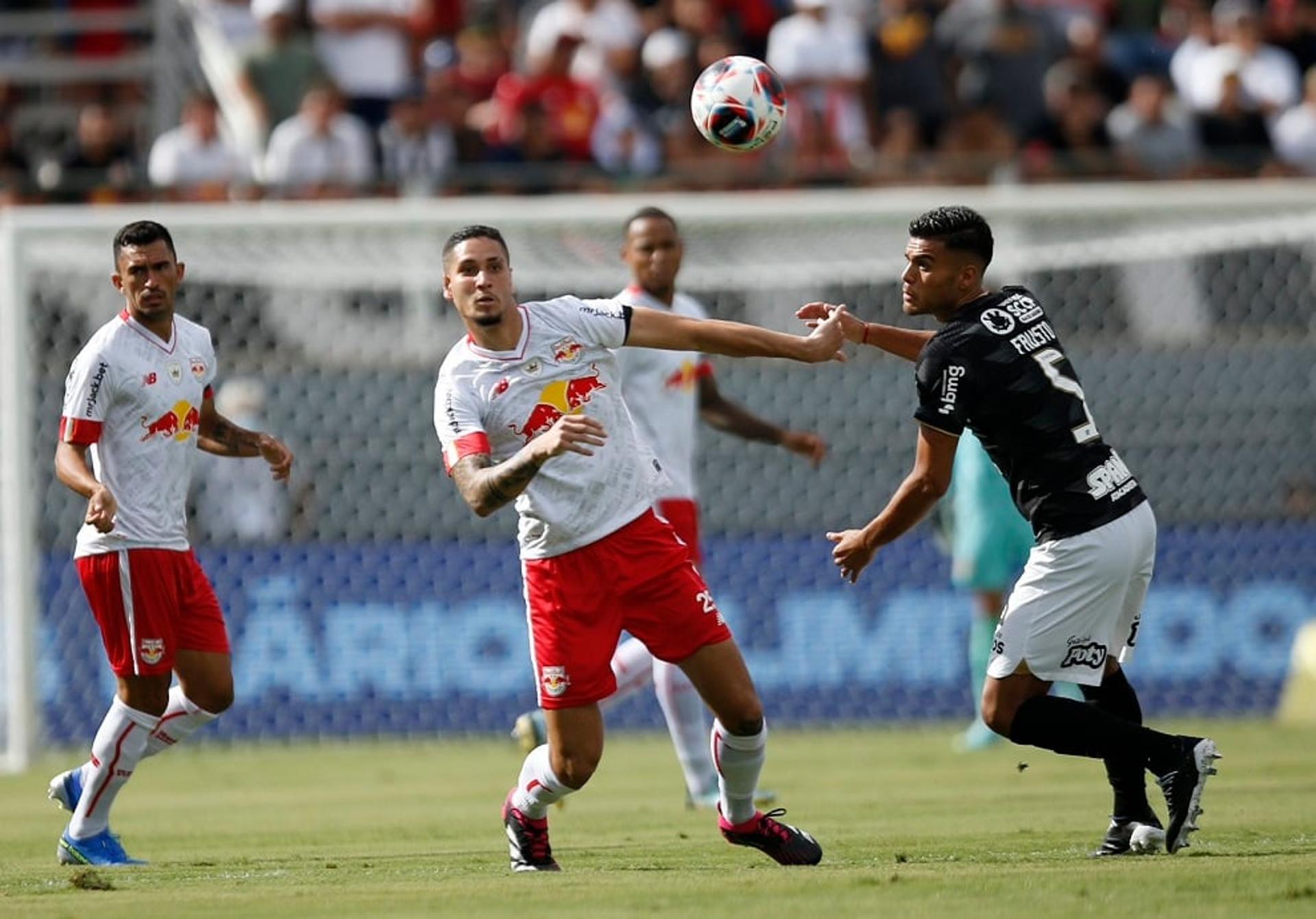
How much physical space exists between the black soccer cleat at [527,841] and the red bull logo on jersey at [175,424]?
231cm

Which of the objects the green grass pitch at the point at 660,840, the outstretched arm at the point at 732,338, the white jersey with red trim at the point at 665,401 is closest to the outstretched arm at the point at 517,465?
the outstretched arm at the point at 732,338

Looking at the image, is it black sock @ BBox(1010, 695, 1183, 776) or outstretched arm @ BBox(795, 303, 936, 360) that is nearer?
black sock @ BBox(1010, 695, 1183, 776)

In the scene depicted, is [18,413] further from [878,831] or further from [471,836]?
[878,831]

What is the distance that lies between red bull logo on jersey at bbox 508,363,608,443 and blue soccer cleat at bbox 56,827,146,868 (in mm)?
2597

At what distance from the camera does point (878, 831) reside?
30.9 feet

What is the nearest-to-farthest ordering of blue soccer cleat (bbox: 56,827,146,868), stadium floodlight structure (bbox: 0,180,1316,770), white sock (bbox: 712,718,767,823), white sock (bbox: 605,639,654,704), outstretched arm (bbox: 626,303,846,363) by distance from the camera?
outstretched arm (bbox: 626,303,846,363), white sock (bbox: 712,718,767,823), blue soccer cleat (bbox: 56,827,146,868), white sock (bbox: 605,639,654,704), stadium floodlight structure (bbox: 0,180,1316,770)

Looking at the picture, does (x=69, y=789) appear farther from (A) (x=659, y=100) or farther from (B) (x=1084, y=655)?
(A) (x=659, y=100)

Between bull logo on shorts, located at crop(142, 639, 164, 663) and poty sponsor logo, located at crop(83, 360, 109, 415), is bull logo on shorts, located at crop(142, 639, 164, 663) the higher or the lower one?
the lower one

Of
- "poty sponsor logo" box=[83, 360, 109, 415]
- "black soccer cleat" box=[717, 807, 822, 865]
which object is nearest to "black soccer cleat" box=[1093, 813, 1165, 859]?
"black soccer cleat" box=[717, 807, 822, 865]

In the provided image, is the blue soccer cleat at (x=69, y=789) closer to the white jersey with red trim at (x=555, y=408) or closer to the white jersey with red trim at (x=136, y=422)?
the white jersey with red trim at (x=136, y=422)

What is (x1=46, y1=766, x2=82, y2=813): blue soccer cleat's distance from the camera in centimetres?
930

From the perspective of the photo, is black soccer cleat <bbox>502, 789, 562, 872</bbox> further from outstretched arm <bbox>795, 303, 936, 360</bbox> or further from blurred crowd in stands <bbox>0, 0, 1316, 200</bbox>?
blurred crowd in stands <bbox>0, 0, 1316, 200</bbox>

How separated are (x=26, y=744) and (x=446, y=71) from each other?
879 centimetres

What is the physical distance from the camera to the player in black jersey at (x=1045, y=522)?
25.7ft
